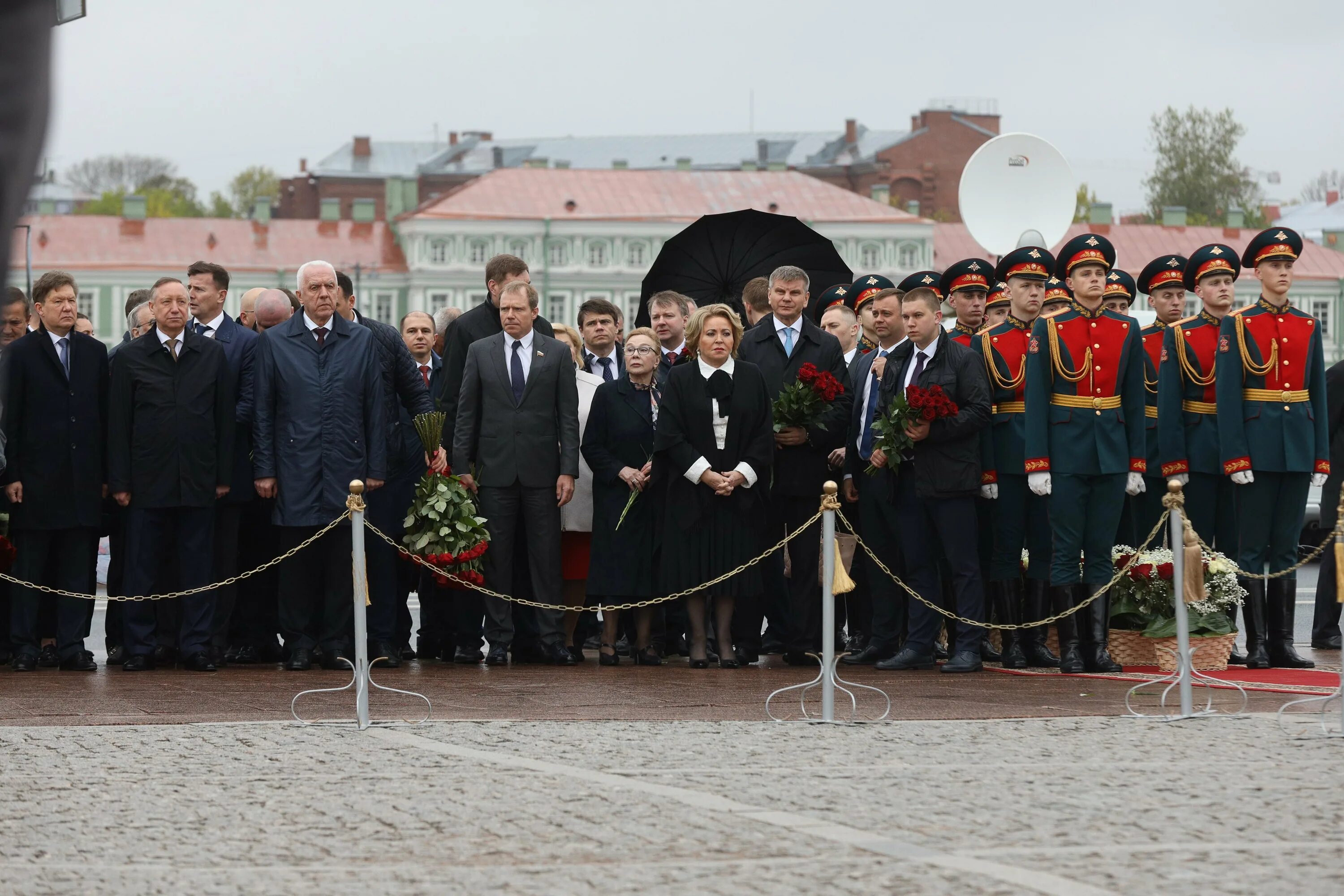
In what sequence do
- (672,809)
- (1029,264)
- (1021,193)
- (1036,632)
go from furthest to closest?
(1021,193), (1029,264), (1036,632), (672,809)

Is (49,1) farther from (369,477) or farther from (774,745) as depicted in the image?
(369,477)

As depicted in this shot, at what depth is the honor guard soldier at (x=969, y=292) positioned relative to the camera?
456 inches

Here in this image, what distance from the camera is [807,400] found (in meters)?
10.9

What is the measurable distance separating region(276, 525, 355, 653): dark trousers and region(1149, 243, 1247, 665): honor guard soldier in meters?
4.56

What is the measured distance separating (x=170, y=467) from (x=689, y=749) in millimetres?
4519

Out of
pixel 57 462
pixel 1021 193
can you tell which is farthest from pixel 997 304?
pixel 1021 193

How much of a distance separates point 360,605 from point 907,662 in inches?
141

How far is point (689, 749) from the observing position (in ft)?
23.2

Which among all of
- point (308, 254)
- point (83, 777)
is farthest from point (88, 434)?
point (308, 254)

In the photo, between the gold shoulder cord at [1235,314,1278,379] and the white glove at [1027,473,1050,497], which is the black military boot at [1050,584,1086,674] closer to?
the white glove at [1027,473,1050,497]

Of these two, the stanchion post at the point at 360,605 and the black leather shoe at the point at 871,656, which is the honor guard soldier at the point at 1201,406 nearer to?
the black leather shoe at the point at 871,656

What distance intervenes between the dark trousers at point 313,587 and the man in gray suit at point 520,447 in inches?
31.9

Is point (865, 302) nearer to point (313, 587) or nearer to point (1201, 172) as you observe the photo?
point (313, 587)

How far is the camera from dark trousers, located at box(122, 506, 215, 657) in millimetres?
10648
